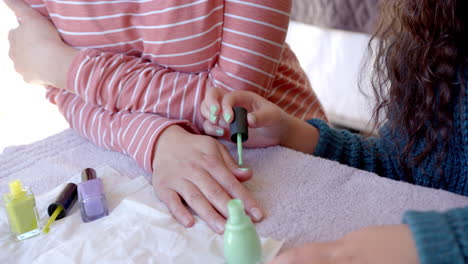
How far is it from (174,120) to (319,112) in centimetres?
42

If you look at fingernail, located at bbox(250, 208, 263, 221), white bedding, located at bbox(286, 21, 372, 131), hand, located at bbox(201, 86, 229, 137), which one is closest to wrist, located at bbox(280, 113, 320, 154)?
hand, located at bbox(201, 86, 229, 137)

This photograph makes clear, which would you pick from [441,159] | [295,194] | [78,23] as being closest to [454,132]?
[441,159]

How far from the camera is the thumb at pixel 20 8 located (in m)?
0.91

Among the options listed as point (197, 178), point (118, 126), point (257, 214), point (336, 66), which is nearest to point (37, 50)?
point (118, 126)

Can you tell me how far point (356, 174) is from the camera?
0.65m

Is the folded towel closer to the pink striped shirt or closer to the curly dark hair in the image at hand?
the pink striped shirt

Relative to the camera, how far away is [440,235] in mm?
422

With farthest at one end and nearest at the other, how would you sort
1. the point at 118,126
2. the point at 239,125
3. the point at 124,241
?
the point at 118,126, the point at 239,125, the point at 124,241

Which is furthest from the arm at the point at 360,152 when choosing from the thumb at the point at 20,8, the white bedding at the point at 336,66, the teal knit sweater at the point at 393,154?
the white bedding at the point at 336,66

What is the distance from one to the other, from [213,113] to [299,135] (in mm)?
198

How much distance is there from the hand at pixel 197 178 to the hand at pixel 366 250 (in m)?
0.13

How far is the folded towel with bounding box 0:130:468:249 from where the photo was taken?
55 centimetres

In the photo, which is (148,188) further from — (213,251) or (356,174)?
(356,174)

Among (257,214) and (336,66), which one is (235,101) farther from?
(336,66)
